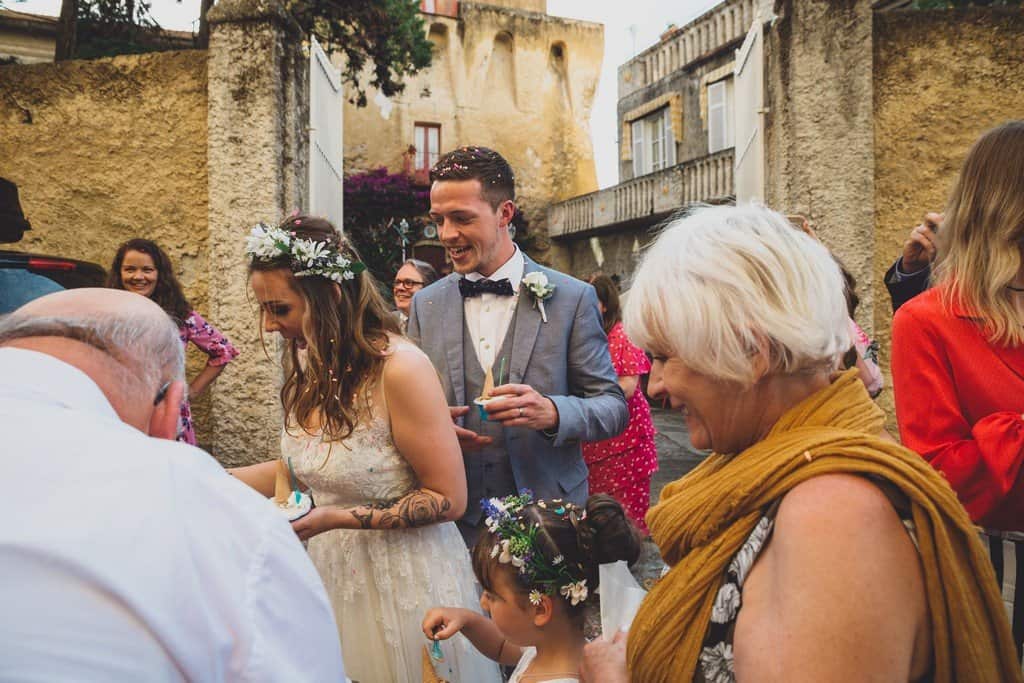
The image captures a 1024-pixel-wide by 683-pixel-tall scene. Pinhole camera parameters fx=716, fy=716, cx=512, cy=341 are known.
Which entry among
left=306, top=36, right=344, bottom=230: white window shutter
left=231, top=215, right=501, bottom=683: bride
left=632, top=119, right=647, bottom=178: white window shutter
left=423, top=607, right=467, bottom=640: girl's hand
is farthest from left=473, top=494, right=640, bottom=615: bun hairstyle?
left=632, top=119, right=647, bottom=178: white window shutter

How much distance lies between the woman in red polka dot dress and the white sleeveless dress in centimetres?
159

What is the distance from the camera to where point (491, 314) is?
2670mm

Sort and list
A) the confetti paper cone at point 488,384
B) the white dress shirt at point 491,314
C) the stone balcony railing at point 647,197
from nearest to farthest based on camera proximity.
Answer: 1. the confetti paper cone at point 488,384
2. the white dress shirt at point 491,314
3. the stone balcony railing at point 647,197

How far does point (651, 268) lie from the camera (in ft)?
4.38

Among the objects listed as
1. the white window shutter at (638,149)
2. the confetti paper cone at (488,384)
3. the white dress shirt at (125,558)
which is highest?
the white window shutter at (638,149)

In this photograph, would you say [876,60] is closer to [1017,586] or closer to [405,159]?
[1017,586]

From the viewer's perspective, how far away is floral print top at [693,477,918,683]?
116 centimetres

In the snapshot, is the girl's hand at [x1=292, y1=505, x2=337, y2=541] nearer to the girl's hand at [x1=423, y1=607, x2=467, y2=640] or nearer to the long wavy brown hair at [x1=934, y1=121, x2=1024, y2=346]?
the girl's hand at [x1=423, y1=607, x2=467, y2=640]

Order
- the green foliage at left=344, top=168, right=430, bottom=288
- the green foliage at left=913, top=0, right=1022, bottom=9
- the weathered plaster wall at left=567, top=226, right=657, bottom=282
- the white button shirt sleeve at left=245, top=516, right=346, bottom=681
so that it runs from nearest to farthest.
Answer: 1. the white button shirt sleeve at left=245, top=516, right=346, bottom=681
2. the green foliage at left=913, top=0, right=1022, bottom=9
3. the weathered plaster wall at left=567, top=226, right=657, bottom=282
4. the green foliage at left=344, top=168, right=430, bottom=288

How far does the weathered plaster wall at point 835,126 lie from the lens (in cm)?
457

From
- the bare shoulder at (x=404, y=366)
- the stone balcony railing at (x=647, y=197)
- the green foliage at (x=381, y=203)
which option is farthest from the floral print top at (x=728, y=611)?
the green foliage at (x=381, y=203)

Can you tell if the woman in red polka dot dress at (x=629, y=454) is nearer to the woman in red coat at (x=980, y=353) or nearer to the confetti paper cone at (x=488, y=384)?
the confetti paper cone at (x=488, y=384)

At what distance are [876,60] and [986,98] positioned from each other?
0.72 meters

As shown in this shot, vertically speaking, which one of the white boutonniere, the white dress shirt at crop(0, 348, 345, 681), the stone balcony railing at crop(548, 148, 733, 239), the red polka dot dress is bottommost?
the red polka dot dress
